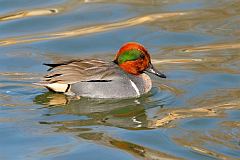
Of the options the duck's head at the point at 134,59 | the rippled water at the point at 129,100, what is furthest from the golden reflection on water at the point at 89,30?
the duck's head at the point at 134,59

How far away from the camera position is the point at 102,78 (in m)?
8.44

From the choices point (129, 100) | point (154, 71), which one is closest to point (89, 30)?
point (154, 71)

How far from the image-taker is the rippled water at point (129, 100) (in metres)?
7.00

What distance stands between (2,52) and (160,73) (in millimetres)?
2238

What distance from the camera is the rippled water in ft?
23.0

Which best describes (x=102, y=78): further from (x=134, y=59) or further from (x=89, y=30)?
(x=89, y=30)

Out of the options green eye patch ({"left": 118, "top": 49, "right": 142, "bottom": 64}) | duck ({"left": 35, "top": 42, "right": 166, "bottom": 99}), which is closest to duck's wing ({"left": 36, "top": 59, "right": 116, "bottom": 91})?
duck ({"left": 35, "top": 42, "right": 166, "bottom": 99})

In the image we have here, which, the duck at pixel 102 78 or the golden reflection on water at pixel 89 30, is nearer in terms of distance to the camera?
the duck at pixel 102 78

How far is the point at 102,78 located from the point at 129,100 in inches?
13.4

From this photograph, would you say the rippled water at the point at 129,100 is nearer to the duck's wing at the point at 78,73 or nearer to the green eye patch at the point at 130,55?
the duck's wing at the point at 78,73

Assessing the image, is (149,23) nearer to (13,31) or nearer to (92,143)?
(13,31)

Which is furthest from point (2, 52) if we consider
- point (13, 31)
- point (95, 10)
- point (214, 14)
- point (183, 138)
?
point (183, 138)

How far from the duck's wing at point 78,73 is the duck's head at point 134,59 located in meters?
0.14

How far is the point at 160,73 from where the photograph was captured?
870 centimetres
